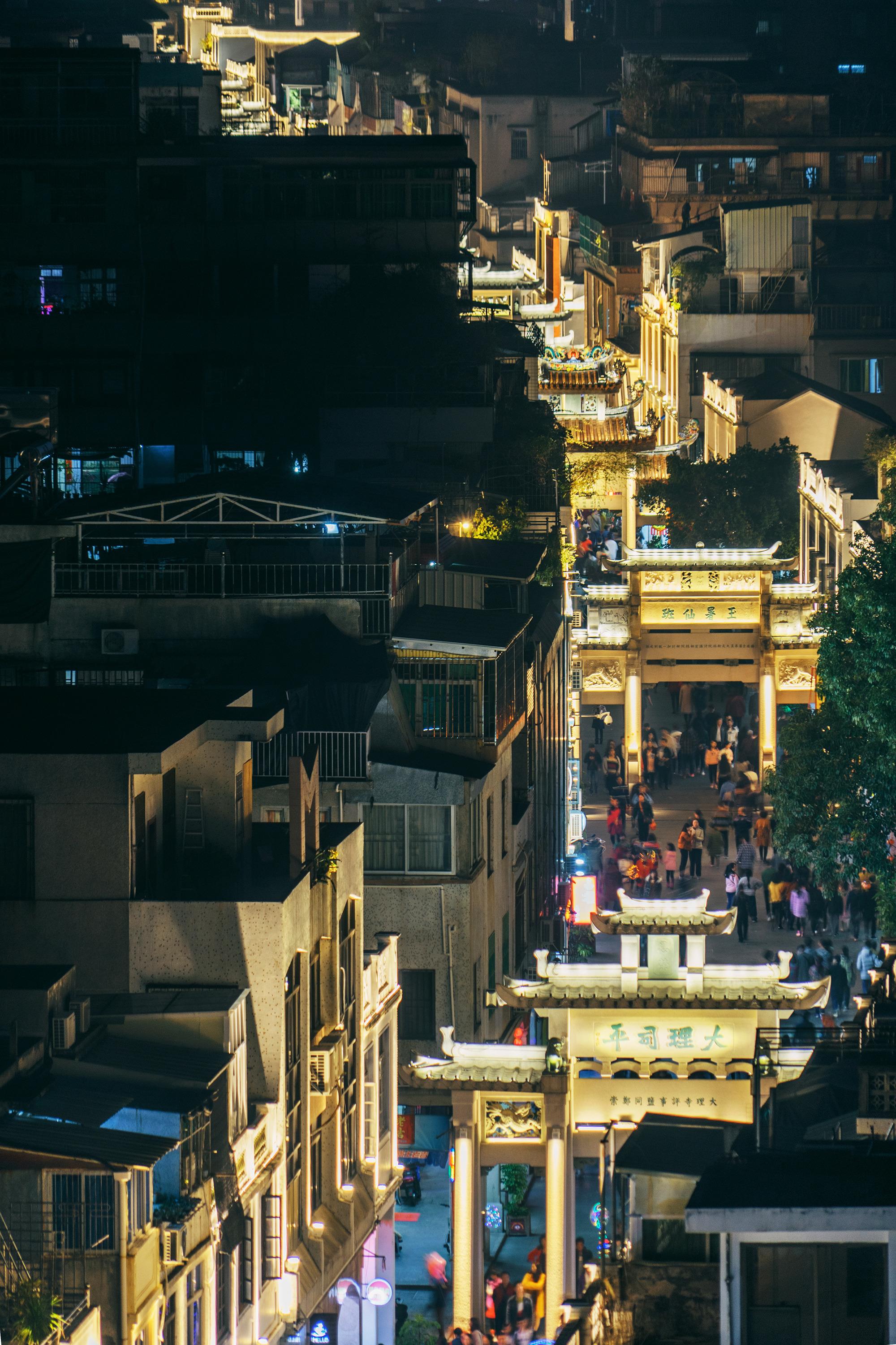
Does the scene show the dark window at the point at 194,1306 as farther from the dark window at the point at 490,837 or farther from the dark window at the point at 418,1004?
the dark window at the point at 490,837

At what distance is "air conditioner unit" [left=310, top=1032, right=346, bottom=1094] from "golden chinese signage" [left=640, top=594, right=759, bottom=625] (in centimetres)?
3945

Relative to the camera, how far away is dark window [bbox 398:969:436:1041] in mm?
41906

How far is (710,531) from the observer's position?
87688 mm

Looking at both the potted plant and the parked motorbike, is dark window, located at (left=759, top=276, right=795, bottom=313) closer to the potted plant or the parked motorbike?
the potted plant

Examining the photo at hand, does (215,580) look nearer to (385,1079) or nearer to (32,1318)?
(385,1079)

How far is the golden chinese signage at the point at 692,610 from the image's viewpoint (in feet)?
234

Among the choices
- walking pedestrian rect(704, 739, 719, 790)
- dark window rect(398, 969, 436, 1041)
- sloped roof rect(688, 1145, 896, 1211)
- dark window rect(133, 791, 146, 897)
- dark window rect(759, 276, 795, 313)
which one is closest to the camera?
sloped roof rect(688, 1145, 896, 1211)

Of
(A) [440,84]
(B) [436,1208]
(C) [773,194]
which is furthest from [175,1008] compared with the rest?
(A) [440,84]

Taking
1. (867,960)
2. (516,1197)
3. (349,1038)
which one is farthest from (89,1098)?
(867,960)

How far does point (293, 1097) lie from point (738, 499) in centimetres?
5812

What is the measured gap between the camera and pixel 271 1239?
94.3 feet

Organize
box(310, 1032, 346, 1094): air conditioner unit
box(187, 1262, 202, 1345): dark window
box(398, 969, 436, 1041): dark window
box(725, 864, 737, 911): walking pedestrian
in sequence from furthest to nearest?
1. box(725, 864, 737, 911): walking pedestrian
2. box(398, 969, 436, 1041): dark window
3. box(310, 1032, 346, 1094): air conditioner unit
4. box(187, 1262, 202, 1345): dark window

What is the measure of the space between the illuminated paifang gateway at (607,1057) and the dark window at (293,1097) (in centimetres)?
623

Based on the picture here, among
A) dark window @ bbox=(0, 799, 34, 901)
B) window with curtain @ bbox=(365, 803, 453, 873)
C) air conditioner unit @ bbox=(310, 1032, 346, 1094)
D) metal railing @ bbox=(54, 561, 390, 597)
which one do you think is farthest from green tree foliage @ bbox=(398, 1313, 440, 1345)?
metal railing @ bbox=(54, 561, 390, 597)
